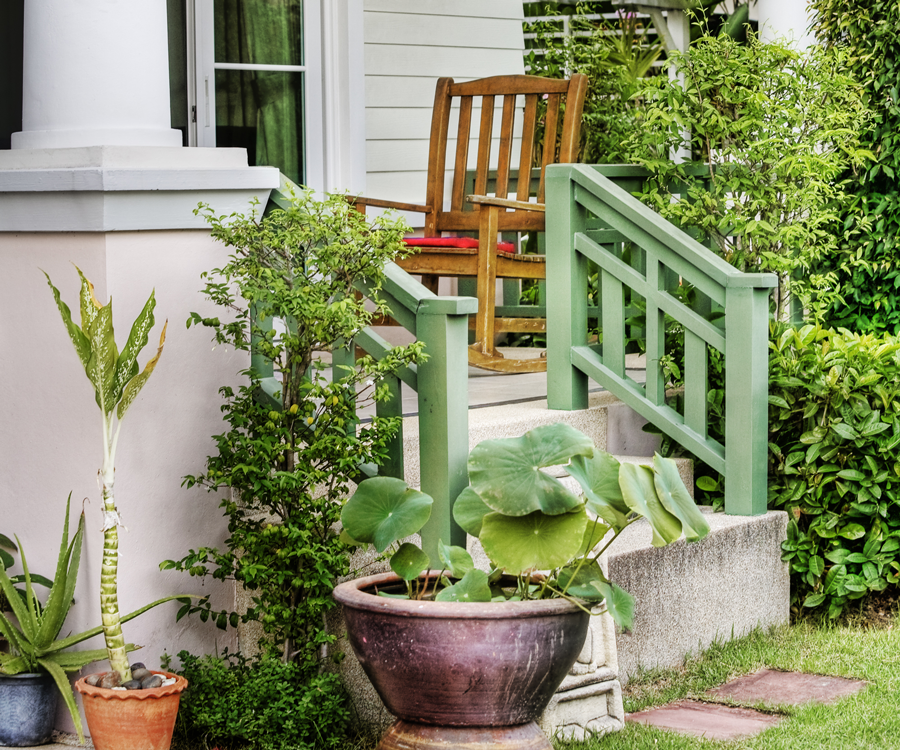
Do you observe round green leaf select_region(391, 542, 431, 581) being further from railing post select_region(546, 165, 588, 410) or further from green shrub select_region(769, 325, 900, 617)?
green shrub select_region(769, 325, 900, 617)

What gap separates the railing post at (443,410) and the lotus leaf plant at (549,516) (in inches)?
10.9

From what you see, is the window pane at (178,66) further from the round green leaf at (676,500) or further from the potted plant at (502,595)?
the round green leaf at (676,500)

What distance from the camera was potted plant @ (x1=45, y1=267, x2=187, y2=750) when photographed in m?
2.59

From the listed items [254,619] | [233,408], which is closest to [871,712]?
[254,619]

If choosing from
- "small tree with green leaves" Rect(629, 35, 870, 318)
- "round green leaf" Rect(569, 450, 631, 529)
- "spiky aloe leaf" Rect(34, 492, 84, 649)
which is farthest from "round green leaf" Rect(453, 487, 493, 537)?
"small tree with green leaves" Rect(629, 35, 870, 318)

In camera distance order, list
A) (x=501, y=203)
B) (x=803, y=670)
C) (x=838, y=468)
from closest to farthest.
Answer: (x=803, y=670) < (x=838, y=468) < (x=501, y=203)

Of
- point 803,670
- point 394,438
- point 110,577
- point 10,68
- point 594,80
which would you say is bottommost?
point 803,670

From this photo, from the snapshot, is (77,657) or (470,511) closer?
(470,511)

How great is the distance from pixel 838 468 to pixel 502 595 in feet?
5.45

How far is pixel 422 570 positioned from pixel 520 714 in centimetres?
37

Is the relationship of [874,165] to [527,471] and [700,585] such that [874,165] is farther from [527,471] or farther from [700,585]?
[527,471]

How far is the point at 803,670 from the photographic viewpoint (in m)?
3.53

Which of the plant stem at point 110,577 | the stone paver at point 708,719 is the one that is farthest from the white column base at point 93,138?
the stone paver at point 708,719

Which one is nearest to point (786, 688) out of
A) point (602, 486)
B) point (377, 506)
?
point (602, 486)
